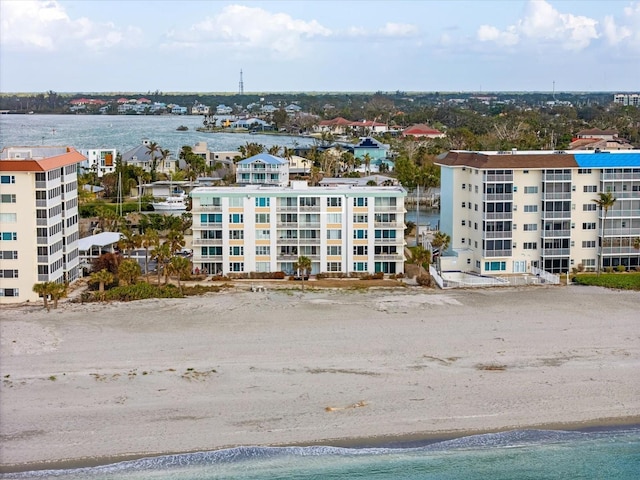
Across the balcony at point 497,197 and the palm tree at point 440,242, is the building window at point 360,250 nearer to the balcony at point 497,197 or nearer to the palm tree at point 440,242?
the palm tree at point 440,242

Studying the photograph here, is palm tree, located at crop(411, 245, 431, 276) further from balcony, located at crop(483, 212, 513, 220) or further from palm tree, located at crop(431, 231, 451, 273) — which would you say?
balcony, located at crop(483, 212, 513, 220)

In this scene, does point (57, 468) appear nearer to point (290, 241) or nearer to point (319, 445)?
point (319, 445)

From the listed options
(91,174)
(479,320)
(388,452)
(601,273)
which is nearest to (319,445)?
(388,452)

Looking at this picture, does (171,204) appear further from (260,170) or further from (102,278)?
(102,278)

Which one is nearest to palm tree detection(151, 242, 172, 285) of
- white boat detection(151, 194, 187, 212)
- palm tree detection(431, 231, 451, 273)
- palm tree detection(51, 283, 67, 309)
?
palm tree detection(51, 283, 67, 309)

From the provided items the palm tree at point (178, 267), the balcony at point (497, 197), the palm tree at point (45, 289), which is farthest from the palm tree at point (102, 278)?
the balcony at point (497, 197)

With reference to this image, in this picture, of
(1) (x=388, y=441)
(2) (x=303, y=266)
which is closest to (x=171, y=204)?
(2) (x=303, y=266)
